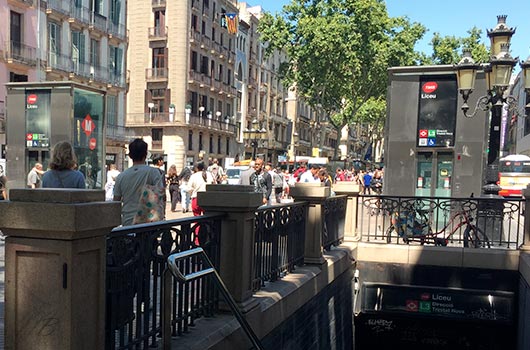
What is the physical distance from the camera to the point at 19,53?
28.8 metres

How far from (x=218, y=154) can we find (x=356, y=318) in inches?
1653

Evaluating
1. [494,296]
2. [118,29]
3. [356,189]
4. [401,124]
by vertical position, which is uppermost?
[118,29]

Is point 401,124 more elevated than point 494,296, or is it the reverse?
point 401,124

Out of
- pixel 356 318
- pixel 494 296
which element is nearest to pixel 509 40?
pixel 494 296

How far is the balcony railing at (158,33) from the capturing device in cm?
4475

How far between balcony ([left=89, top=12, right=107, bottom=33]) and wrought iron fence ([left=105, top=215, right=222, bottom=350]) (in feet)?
111

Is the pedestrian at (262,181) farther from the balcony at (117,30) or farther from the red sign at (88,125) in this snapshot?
the balcony at (117,30)

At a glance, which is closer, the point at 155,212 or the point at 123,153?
the point at 155,212

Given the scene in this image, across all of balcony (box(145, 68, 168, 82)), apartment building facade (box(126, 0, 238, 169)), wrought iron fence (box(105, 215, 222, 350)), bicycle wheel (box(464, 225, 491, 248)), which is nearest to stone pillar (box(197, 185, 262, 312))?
wrought iron fence (box(105, 215, 222, 350))

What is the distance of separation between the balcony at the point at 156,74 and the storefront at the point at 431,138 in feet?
114

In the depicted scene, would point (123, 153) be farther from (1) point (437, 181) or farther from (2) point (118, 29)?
(1) point (437, 181)

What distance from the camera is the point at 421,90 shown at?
12570 millimetres

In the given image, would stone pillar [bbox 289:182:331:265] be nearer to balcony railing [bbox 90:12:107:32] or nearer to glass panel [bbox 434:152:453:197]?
glass panel [bbox 434:152:453:197]

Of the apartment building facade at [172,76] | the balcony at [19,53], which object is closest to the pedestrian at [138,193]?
the balcony at [19,53]
